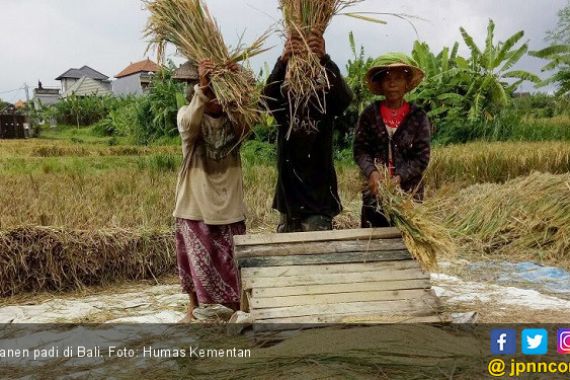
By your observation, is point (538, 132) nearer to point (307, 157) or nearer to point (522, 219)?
point (522, 219)

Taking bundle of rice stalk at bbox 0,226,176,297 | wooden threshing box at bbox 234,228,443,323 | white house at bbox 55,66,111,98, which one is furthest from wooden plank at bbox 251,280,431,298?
white house at bbox 55,66,111,98

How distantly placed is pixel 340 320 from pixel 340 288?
7.7 inches

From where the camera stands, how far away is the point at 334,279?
2658 millimetres

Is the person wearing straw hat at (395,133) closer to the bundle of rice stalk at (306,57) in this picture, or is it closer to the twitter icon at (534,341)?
the bundle of rice stalk at (306,57)

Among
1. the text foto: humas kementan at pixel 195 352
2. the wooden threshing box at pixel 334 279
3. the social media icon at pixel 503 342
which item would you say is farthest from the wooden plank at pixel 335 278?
the social media icon at pixel 503 342

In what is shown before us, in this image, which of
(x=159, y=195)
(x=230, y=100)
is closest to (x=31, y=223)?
(x=159, y=195)

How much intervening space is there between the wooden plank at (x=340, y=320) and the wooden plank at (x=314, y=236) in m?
0.41

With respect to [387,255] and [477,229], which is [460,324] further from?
[477,229]

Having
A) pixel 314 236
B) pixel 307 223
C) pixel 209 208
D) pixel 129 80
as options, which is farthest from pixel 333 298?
pixel 129 80

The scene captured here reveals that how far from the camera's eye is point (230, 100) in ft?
8.72

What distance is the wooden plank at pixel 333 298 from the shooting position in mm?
2549

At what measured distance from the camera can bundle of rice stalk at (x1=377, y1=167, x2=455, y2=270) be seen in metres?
2.64

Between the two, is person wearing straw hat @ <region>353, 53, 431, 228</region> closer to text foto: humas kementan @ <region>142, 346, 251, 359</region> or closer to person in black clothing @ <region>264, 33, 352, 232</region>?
person in black clothing @ <region>264, 33, 352, 232</region>

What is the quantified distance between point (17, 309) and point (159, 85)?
1170cm
